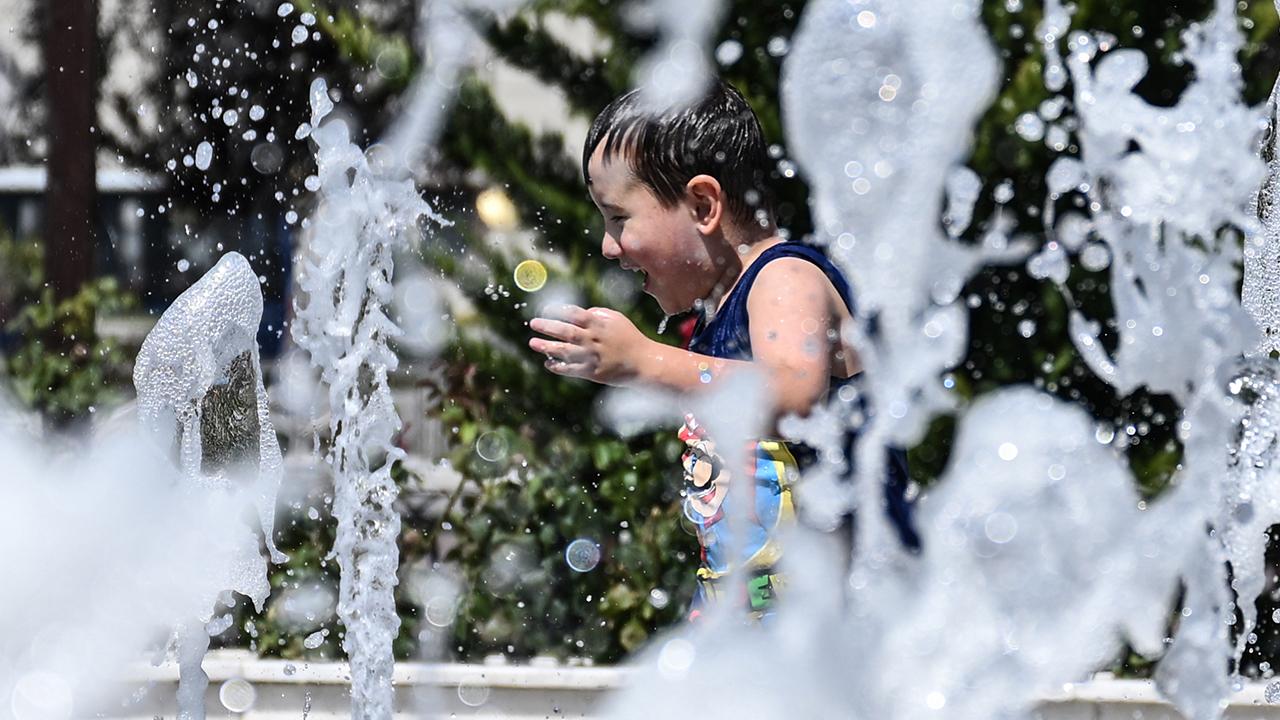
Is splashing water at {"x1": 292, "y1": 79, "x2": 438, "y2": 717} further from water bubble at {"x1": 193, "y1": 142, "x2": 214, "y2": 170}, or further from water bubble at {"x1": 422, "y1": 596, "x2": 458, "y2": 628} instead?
water bubble at {"x1": 193, "y1": 142, "x2": 214, "y2": 170}

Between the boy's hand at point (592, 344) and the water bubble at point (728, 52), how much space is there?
84.9 inches

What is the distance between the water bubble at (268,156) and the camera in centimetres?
589

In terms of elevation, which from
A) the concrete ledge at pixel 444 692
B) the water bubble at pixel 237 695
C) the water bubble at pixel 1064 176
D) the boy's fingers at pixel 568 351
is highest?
the boy's fingers at pixel 568 351

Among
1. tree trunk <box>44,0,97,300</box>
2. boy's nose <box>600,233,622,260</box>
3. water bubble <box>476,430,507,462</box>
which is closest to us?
boy's nose <box>600,233,622,260</box>

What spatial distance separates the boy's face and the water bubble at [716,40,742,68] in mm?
1853

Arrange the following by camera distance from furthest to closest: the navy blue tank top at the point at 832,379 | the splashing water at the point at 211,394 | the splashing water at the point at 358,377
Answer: the splashing water at the point at 358,377 < the splashing water at the point at 211,394 < the navy blue tank top at the point at 832,379

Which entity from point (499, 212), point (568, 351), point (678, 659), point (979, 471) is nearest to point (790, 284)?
point (568, 351)

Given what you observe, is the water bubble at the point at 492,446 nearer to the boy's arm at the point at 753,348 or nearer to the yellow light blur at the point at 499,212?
the yellow light blur at the point at 499,212

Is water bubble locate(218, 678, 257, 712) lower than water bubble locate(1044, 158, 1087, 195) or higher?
lower

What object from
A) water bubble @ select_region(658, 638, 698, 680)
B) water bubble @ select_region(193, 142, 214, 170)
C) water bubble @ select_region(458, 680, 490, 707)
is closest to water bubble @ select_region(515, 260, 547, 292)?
water bubble @ select_region(458, 680, 490, 707)

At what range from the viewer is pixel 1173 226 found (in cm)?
293

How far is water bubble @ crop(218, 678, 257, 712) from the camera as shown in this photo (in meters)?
3.20

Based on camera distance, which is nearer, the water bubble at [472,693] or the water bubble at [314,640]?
the water bubble at [472,693]

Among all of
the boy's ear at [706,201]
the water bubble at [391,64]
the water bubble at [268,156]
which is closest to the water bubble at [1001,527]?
the boy's ear at [706,201]
